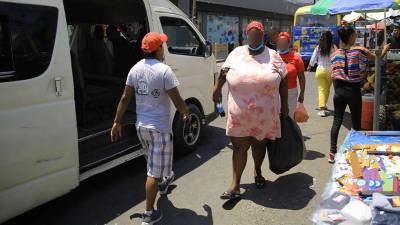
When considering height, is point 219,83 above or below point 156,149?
above

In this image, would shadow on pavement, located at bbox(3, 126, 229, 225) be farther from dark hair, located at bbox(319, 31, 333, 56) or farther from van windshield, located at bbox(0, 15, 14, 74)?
dark hair, located at bbox(319, 31, 333, 56)

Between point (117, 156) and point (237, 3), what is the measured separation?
24.0 metres

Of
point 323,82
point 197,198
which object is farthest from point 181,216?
point 323,82

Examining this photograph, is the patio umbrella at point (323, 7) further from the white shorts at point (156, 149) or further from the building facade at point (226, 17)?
the building facade at point (226, 17)

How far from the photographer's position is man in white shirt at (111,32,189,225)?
404cm

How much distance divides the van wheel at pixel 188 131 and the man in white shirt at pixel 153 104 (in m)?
1.89

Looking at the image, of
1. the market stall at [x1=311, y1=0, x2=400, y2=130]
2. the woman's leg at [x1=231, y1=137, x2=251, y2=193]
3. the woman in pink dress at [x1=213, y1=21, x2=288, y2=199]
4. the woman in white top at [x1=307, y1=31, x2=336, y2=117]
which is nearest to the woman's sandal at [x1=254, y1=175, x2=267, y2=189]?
the woman's leg at [x1=231, y1=137, x2=251, y2=193]

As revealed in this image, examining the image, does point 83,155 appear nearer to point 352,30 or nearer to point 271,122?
point 271,122

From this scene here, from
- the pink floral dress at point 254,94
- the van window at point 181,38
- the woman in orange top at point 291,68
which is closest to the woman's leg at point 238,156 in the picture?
the pink floral dress at point 254,94

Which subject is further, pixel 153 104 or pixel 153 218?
pixel 153 218

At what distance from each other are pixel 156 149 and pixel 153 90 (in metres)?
0.56

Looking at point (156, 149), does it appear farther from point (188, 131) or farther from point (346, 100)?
point (346, 100)

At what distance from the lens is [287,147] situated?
4.76m

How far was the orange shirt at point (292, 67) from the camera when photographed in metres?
5.69
